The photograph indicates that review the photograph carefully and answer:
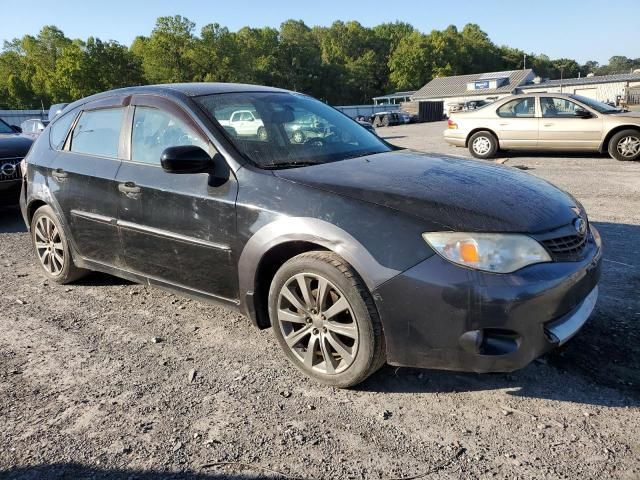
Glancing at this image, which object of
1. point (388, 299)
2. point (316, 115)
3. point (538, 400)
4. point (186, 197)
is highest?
point (316, 115)

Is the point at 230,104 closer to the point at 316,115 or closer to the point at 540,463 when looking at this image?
the point at 316,115

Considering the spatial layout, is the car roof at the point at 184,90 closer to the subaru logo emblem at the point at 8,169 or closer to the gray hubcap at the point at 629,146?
the subaru logo emblem at the point at 8,169

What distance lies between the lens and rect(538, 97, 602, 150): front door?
11133 mm

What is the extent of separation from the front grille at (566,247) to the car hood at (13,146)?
721 centimetres

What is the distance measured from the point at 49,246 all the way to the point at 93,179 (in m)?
1.19

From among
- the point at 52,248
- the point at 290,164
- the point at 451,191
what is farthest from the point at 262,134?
the point at 52,248

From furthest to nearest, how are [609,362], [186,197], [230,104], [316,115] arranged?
1. [316,115]
2. [230,104]
3. [186,197]
4. [609,362]

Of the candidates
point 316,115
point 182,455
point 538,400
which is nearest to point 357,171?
point 316,115

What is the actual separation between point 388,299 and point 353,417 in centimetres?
62

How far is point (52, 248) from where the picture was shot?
4.72 meters

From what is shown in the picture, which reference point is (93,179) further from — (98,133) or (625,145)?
(625,145)

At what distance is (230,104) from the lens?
3.68 metres

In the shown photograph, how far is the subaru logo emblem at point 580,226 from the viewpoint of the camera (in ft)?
9.43

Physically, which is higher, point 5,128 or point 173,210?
point 5,128
